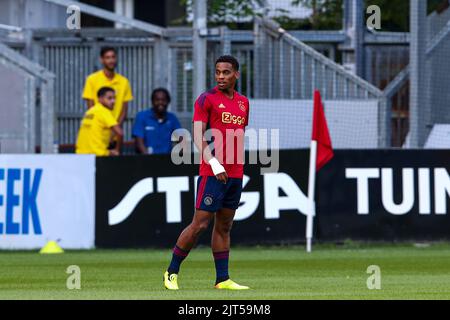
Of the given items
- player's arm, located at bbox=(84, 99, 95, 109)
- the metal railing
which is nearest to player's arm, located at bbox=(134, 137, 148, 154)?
player's arm, located at bbox=(84, 99, 95, 109)

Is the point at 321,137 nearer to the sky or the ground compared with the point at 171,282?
nearer to the sky

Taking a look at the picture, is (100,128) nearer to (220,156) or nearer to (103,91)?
(103,91)

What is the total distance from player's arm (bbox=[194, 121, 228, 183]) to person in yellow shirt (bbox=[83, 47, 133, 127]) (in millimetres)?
8423

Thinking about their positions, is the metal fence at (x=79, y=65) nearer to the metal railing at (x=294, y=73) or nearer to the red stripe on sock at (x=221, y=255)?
the metal railing at (x=294, y=73)

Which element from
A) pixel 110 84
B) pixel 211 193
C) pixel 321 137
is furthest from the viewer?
pixel 110 84

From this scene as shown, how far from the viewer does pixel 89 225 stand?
20438 mm

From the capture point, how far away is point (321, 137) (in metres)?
20.3

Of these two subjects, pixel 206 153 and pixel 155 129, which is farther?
pixel 155 129

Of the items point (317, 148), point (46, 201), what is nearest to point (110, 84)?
point (46, 201)

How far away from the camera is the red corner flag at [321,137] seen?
796 inches

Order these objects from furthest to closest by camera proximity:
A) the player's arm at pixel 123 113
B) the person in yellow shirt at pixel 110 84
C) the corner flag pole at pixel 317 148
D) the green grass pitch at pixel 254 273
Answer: the player's arm at pixel 123 113 < the person in yellow shirt at pixel 110 84 < the corner flag pole at pixel 317 148 < the green grass pitch at pixel 254 273

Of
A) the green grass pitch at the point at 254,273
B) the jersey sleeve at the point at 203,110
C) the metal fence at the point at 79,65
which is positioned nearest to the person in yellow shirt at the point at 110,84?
the metal fence at the point at 79,65

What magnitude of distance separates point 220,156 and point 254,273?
118 inches
